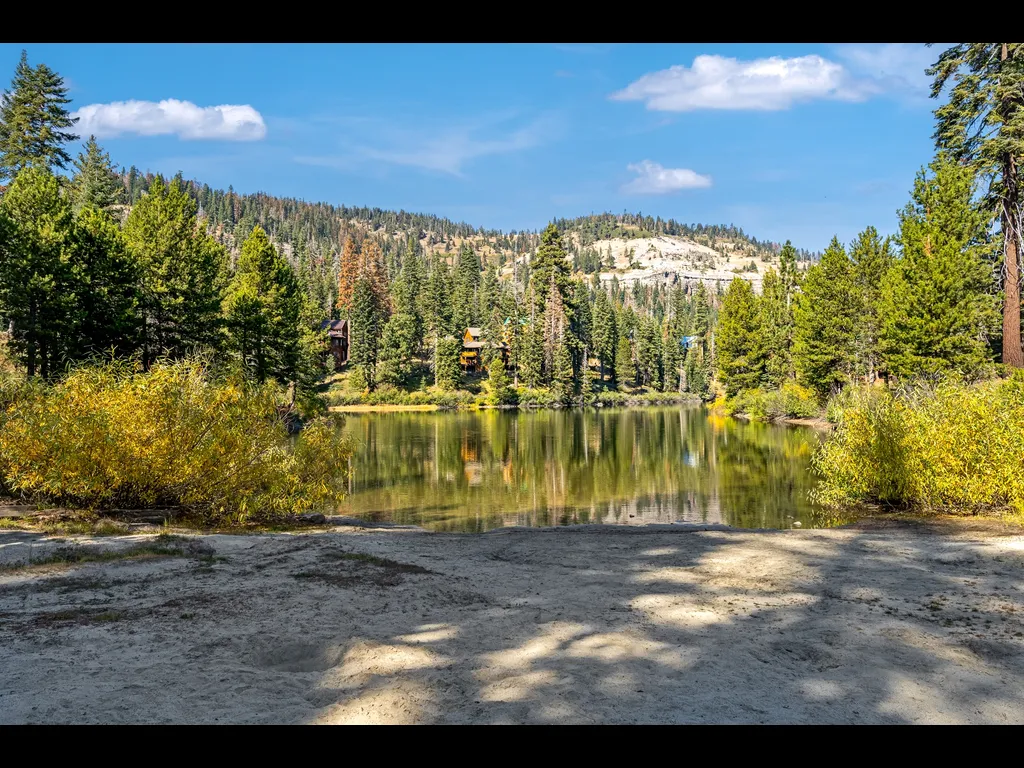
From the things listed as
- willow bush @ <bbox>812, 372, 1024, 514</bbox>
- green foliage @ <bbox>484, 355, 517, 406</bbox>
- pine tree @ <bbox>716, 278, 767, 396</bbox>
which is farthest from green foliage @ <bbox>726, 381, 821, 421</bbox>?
willow bush @ <bbox>812, 372, 1024, 514</bbox>

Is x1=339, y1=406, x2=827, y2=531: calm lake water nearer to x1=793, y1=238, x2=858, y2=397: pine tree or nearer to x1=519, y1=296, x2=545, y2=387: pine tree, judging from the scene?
x1=793, y1=238, x2=858, y2=397: pine tree

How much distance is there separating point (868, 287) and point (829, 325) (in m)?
4.04

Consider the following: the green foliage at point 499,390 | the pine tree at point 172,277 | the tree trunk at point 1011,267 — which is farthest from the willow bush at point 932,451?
the green foliage at point 499,390

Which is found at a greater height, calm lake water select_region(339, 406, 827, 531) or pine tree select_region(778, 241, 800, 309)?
pine tree select_region(778, 241, 800, 309)

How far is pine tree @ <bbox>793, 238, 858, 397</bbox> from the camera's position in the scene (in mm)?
55062

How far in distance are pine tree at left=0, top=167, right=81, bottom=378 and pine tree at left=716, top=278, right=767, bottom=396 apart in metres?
60.8

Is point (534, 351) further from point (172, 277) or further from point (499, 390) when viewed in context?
point (172, 277)

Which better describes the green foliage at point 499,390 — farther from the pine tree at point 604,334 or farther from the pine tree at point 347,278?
the pine tree at point 347,278

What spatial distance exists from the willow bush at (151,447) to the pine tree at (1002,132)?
91.9 feet

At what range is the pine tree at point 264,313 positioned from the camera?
40.8 m

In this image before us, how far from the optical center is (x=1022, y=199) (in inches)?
1162
